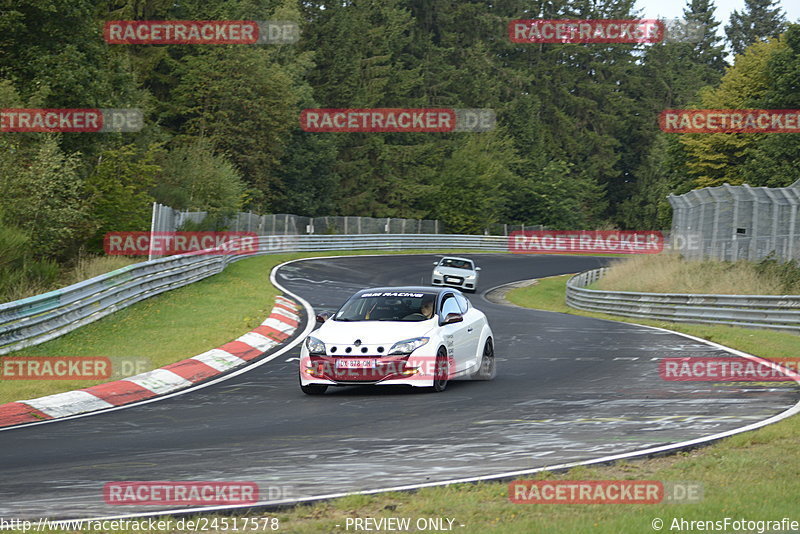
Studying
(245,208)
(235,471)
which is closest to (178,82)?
(245,208)

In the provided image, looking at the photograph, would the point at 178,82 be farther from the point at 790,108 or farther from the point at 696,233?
the point at 696,233

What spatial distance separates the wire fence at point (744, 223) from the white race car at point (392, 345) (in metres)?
16.7

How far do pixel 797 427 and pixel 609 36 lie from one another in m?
108

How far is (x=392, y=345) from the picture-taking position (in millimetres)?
12586

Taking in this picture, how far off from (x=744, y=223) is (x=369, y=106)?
56698 millimetres

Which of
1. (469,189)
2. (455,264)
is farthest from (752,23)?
(455,264)

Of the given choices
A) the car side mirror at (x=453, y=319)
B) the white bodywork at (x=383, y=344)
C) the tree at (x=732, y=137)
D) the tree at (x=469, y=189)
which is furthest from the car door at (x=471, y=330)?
the tree at (x=469, y=189)

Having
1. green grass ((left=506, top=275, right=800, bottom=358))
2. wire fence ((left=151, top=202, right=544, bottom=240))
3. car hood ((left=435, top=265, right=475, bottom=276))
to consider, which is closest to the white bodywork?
green grass ((left=506, top=275, right=800, bottom=358))

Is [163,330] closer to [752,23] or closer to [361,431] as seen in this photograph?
[361,431]

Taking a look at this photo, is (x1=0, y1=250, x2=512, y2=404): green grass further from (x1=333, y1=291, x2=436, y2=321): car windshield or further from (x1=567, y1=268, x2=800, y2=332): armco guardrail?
(x1=567, y1=268, x2=800, y2=332): armco guardrail

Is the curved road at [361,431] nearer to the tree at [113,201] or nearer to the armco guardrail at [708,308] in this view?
the armco guardrail at [708,308]

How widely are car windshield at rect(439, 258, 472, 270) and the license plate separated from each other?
93.8 ft

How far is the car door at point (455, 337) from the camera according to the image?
523 inches

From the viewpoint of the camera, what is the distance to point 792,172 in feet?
178
